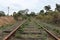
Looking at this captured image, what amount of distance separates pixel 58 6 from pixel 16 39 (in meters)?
60.5

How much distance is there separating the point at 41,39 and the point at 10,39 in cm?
135

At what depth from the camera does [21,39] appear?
916cm

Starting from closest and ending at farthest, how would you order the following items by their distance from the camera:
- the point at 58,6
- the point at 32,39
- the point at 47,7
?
the point at 32,39
the point at 58,6
the point at 47,7

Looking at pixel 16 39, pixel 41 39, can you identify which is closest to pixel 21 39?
pixel 16 39

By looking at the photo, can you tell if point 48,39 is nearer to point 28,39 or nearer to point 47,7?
point 28,39

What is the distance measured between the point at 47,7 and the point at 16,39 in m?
81.8

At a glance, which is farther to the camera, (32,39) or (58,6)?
(58,6)

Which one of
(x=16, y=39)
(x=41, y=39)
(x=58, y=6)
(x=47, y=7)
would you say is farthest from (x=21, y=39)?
(x=47, y=7)

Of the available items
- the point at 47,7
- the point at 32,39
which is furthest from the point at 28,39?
the point at 47,7

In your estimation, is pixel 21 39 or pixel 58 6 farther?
pixel 58 6

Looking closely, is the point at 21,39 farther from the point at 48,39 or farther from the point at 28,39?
the point at 48,39

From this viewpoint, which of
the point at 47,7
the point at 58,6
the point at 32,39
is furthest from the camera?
the point at 47,7

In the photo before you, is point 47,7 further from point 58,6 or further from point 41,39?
point 41,39

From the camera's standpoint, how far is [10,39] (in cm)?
912
